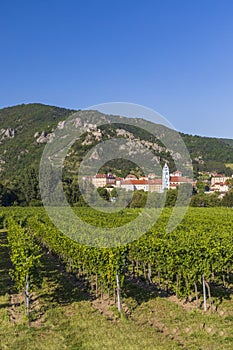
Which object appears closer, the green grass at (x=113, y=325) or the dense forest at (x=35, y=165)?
the green grass at (x=113, y=325)

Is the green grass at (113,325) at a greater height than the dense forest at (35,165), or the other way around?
Result: the dense forest at (35,165)

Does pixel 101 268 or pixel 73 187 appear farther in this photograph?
pixel 73 187

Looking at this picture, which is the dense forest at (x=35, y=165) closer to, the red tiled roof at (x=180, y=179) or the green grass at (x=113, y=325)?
the red tiled roof at (x=180, y=179)

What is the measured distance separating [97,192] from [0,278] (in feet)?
204

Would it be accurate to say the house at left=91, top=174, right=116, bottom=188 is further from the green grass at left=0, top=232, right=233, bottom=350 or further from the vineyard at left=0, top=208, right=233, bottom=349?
the green grass at left=0, top=232, right=233, bottom=350

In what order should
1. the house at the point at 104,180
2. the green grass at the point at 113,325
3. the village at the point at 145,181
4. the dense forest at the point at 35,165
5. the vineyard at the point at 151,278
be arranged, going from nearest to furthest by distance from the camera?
the green grass at the point at 113,325 → the vineyard at the point at 151,278 → the dense forest at the point at 35,165 → the village at the point at 145,181 → the house at the point at 104,180

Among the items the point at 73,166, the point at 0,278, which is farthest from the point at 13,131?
the point at 0,278

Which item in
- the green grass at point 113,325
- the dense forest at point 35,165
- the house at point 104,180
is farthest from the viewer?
the house at point 104,180

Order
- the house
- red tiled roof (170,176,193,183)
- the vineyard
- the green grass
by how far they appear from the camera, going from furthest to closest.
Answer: the house < red tiled roof (170,176,193,183) < the vineyard < the green grass

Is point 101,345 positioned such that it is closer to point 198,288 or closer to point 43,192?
point 198,288

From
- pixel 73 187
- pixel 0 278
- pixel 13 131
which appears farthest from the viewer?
pixel 13 131

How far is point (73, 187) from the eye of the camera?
9325 cm

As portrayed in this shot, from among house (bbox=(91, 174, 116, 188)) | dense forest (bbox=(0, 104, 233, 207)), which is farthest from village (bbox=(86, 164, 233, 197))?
dense forest (bbox=(0, 104, 233, 207))

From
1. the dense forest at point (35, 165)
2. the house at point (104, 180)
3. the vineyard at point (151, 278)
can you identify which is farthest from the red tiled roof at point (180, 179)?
the vineyard at point (151, 278)
